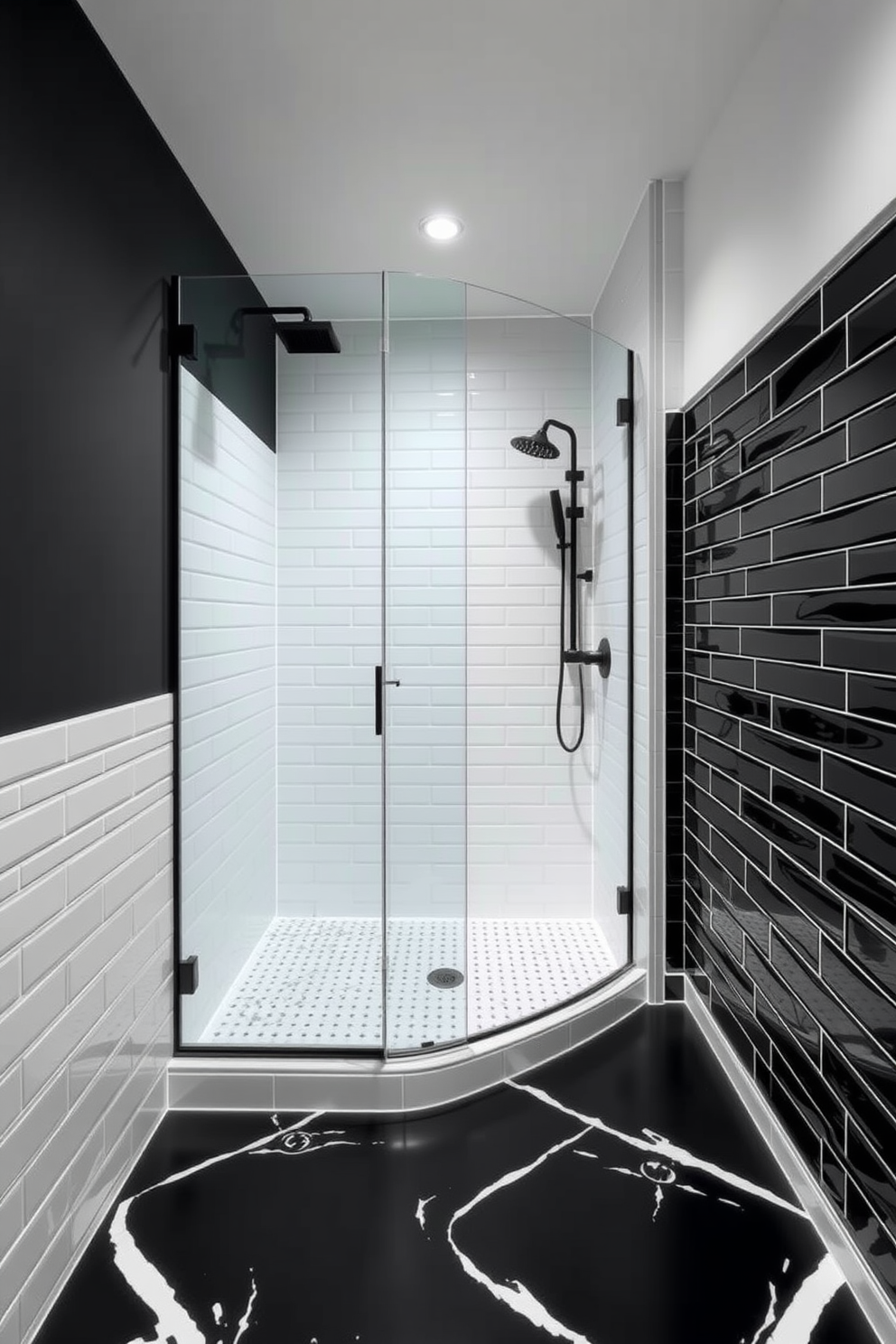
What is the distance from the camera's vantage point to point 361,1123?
1.80 meters

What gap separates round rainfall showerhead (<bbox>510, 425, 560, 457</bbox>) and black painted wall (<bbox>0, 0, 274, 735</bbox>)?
0.89 metres

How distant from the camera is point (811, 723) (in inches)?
56.2

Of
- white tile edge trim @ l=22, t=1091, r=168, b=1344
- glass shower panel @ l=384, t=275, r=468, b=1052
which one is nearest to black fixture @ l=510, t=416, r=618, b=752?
glass shower panel @ l=384, t=275, r=468, b=1052

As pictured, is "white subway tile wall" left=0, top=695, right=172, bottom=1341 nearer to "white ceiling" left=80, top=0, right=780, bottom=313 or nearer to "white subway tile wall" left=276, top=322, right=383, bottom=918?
"white subway tile wall" left=276, top=322, right=383, bottom=918

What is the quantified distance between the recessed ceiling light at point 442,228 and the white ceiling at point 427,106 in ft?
0.12

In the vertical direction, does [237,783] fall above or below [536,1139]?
above

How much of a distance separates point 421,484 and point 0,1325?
5.72ft

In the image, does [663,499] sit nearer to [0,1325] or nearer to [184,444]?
[184,444]

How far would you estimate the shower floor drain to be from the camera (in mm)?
1966

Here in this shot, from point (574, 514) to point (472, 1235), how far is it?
6.47 ft

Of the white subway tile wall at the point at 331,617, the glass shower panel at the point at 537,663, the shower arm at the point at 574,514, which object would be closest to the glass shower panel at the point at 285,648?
the white subway tile wall at the point at 331,617

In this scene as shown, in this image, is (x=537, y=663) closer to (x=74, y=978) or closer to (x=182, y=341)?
(x=182, y=341)

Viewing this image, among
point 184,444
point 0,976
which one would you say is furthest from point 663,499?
point 0,976

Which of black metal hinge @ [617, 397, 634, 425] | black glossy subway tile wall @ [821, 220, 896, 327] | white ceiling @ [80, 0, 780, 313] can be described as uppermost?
white ceiling @ [80, 0, 780, 313]
